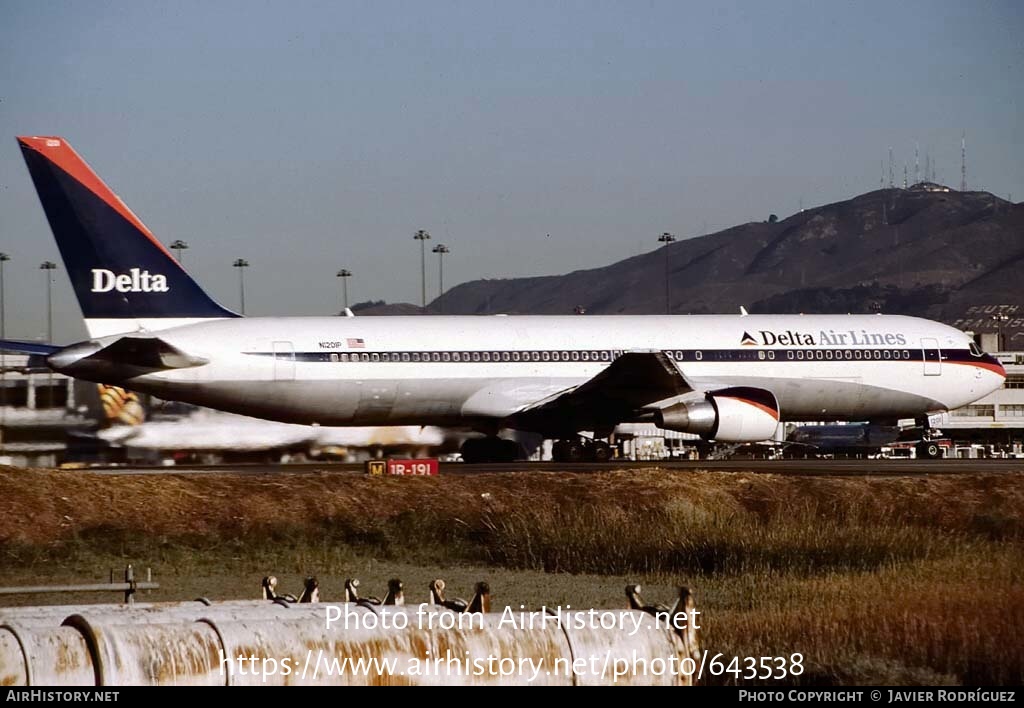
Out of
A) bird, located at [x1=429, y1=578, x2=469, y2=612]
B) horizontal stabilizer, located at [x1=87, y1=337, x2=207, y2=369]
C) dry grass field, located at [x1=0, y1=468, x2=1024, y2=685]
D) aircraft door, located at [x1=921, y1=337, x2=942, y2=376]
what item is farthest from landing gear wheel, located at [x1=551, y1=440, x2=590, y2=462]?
bird, located at [x1=429, y1=578, x2=469, y2=612]

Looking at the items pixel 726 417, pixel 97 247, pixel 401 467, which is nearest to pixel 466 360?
pixel 401 467

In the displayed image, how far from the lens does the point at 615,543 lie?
2356 cm

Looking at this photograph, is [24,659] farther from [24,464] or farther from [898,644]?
[24,464]

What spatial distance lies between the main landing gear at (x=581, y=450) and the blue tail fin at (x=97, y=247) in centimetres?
1247

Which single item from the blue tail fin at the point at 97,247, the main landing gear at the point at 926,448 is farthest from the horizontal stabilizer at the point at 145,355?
the main landing gear at the point at 926,448

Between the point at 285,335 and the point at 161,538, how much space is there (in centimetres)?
1390

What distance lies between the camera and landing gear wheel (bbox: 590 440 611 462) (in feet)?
139

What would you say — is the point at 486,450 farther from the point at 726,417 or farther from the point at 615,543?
the point at 615,543

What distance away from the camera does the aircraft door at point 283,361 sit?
125ft

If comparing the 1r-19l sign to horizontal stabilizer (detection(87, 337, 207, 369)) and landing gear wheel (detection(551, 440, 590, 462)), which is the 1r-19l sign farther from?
landing gear wheel (detection(551, 440, 590, 462))

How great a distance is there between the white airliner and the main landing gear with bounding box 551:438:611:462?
0.23ft

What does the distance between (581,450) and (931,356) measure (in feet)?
37.5
